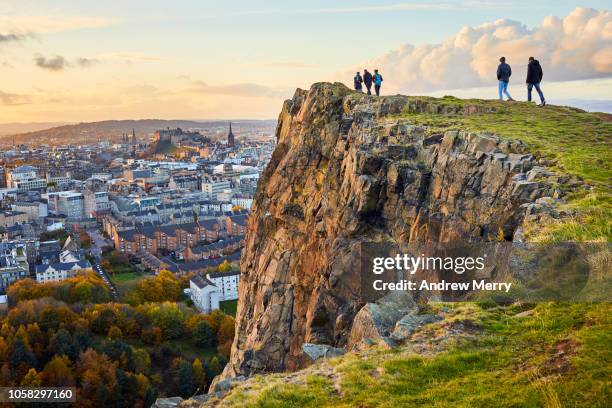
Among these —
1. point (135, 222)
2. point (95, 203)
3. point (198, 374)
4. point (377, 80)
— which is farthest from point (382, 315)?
point (95, 203)

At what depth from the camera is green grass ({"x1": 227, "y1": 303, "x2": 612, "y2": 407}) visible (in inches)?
357

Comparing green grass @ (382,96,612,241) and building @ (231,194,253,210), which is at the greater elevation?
green grass @ (382,96,612,241)

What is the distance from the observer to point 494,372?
10094 mm

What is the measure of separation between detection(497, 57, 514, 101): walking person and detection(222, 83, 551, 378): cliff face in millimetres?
3216

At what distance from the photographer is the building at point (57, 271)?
290 feet

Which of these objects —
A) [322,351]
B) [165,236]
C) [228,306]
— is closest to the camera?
[322,351]

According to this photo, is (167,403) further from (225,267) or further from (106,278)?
(106,278)

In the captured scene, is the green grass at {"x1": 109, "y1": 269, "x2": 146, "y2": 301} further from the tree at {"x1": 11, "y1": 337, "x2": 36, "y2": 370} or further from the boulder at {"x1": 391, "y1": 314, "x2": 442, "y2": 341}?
the boulder at {"x1": 391, "y1": 314, "x2": 442, "y2": 341}

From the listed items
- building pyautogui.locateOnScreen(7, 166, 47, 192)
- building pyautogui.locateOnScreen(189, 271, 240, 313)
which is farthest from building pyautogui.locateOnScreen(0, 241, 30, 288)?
building pyautogui.locateOnScreen(7, 166, 47, 192)

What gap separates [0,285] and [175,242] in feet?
128

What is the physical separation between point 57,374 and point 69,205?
112 meters

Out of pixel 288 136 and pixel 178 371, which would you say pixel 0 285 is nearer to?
pixel 178 371

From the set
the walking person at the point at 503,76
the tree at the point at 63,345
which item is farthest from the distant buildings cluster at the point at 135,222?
the walking person at the point at 503,76

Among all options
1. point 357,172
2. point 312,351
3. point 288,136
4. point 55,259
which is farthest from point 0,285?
point 312,351
